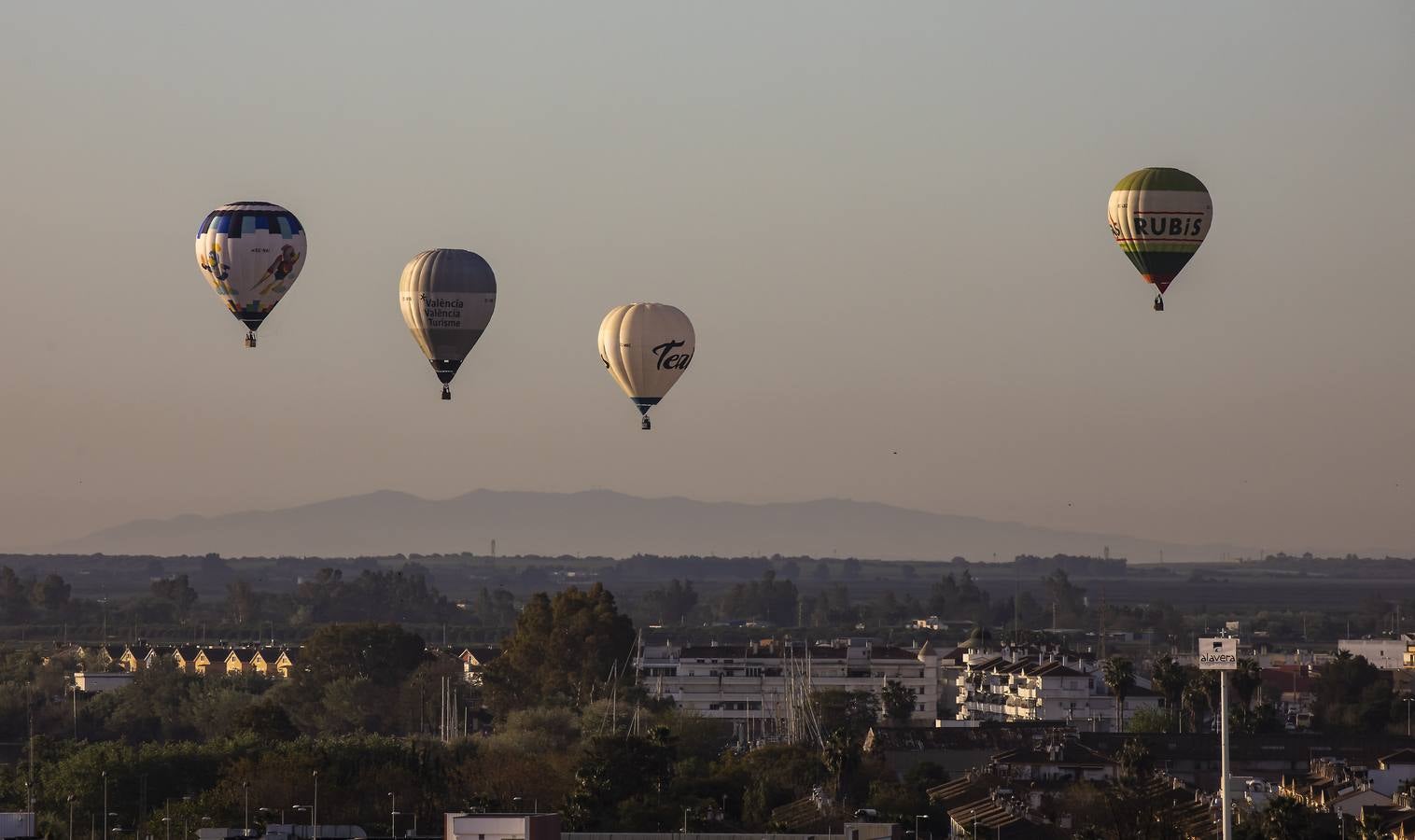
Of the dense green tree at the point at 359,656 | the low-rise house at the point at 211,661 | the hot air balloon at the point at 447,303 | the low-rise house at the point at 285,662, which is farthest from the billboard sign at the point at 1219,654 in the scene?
the low-rise house at the point at 211,661

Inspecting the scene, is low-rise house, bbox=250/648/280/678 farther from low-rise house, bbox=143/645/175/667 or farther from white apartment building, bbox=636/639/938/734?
white apartment building, bbox=636/639/938/734

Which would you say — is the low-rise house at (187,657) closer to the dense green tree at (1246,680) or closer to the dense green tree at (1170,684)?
the dense green tree at (1170,684)

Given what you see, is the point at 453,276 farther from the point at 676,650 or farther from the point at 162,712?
the point at 676,650

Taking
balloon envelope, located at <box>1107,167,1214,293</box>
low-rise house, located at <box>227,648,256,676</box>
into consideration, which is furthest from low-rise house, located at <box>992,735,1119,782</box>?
low-rise house, located at <box>227,648,256,676</box>

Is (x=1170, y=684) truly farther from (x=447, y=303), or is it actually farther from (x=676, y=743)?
(x=447, y=303)

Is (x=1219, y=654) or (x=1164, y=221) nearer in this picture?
(x=1219, y=654)

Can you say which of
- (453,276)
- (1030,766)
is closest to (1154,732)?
(1030,766)

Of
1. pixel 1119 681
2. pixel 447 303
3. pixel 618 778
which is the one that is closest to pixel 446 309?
pixel 447 303
